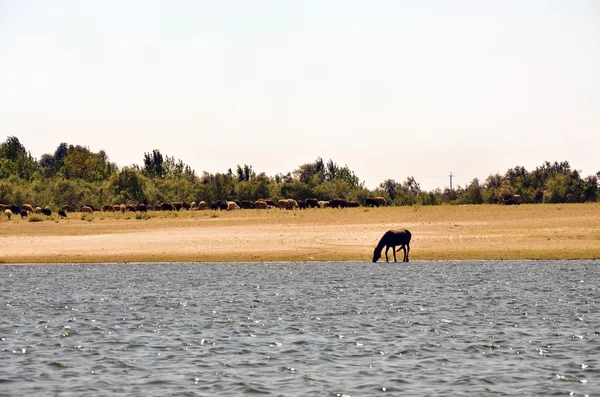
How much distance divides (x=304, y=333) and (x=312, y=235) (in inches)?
1297

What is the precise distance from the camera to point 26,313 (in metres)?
29.2

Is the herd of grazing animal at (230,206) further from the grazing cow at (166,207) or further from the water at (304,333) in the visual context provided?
the water at (304,333)

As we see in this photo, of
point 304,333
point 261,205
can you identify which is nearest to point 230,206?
point 261,205

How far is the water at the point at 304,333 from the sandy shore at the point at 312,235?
6554 millimetres

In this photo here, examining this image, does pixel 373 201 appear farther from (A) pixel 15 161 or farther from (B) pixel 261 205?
(A) pixel 15 161

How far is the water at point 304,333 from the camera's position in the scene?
17.7 meters

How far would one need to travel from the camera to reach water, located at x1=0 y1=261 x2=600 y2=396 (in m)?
17.7

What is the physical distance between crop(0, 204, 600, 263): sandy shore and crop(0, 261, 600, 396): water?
258 inches

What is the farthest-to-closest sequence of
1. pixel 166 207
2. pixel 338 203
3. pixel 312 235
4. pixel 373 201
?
pixel 166 207, pixel 373 201, pixel 338 203, pixel 312 235

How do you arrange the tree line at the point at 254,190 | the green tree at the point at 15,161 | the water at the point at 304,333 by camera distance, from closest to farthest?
1. the water at the point at 304,333
2. the tree line at the point at 254,190
3. the green tree at the point at 15,161

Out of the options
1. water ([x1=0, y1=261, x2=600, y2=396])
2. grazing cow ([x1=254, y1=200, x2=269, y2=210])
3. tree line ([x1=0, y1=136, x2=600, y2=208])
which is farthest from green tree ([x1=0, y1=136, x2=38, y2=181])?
water ([x1=0, y1=261, x2=600, y2=396])

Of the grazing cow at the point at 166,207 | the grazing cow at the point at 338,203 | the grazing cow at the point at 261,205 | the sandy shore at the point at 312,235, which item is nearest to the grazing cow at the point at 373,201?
the grazing cow at the point at 338,203

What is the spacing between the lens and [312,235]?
56.9 metres

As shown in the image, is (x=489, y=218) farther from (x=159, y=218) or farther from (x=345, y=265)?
(x=159, y=218)
